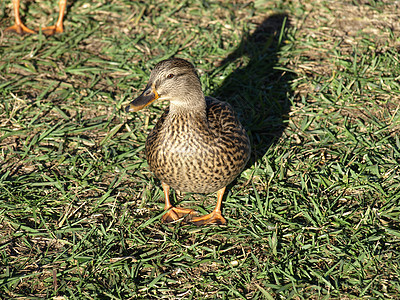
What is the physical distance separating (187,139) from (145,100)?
429 mm

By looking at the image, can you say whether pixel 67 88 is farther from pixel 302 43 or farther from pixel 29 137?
pixel 302 43

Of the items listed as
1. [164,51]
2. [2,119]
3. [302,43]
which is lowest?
[2,119]

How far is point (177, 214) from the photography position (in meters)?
4.23

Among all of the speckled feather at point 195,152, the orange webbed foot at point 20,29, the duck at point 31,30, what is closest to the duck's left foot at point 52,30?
the duck at point 31,30

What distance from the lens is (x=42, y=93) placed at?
5.35m

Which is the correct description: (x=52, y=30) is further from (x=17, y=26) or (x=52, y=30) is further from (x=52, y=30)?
(x=17, y=26)

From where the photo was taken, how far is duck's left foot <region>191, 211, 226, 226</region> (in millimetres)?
4117

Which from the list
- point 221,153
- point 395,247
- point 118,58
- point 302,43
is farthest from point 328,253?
point 118,58

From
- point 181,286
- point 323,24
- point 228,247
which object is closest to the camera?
point 181,286

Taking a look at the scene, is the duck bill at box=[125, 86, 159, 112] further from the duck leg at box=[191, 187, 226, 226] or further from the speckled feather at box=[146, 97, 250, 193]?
the duck leg at box=[191, 187, 226, 226]

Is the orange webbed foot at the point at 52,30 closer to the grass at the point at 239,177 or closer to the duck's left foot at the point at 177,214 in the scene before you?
the grass at the point at 239,177

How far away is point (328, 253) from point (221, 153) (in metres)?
1.12

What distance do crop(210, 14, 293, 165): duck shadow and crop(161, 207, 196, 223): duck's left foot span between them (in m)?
0.81

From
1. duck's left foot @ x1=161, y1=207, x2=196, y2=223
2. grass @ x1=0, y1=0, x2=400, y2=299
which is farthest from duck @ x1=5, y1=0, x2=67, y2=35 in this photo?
duck's left foot @ x1=161, y1=207, x2=196, y2=223
